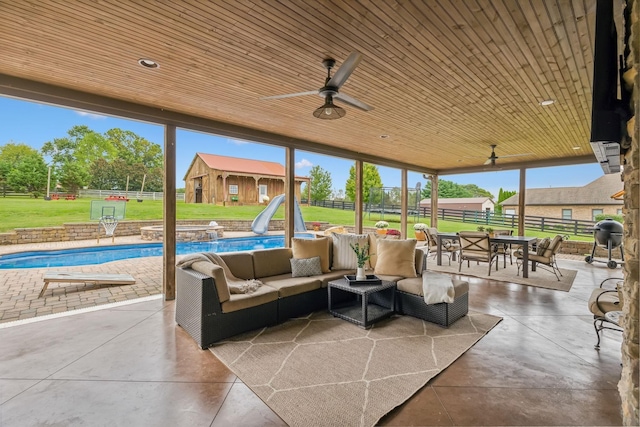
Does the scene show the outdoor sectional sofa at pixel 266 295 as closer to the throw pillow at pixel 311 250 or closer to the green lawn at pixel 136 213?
the throw pillow at pixel 311 250

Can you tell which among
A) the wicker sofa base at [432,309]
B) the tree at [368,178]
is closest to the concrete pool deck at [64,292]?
the wicker sofa base at [432,309]

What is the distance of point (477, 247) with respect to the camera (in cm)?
622

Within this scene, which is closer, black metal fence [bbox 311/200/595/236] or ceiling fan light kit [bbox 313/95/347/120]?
ceiling fan light kit [bbox 313/95/347/120]

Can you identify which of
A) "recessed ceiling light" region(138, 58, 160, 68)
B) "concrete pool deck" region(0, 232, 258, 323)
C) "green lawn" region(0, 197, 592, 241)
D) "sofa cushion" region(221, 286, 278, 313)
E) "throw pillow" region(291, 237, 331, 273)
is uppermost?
"recessed ceiling light" region(138, 58, 160, 68)

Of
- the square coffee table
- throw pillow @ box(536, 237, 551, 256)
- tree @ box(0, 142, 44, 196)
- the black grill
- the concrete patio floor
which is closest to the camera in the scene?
the concrete patio floor

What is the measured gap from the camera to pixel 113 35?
8.22ft

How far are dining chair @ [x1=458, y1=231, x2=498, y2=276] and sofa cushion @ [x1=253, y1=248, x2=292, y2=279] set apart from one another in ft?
13.2

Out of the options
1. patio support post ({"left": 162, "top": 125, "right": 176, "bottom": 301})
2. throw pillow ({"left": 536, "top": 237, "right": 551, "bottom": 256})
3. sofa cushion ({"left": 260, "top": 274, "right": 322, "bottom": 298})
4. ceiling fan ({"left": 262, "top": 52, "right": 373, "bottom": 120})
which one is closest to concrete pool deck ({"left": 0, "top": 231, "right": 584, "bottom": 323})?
patio support post ({"left": 162, "top": 125, "right": 176, "bottom": 301})

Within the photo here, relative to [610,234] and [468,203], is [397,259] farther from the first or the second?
[468,203]

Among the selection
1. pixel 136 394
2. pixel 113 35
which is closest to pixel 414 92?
pixel 113 35

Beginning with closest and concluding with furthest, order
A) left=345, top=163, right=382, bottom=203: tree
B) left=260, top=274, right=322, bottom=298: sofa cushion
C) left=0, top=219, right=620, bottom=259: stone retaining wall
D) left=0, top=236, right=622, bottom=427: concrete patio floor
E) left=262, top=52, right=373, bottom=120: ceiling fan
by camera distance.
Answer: left=0, top=236, right=622, bottom=427: concrete patio floor, left=262, top=52, right=373, bottom=120: ceiling fan, left=260, top=274, right=322, bottom=298: sofa cushion, left=0, top=219, right=620, bottom=259: stone retaining wall, left=345, top=163, right=382, bottom=203: tree

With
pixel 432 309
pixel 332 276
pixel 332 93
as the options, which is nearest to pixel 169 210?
pixel 332 276

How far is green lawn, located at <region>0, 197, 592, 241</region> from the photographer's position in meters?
8.69

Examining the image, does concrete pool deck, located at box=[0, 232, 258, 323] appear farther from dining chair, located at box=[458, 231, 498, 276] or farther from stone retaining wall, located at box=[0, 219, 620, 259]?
dining chair, located at box=[458, 231, 498, 276]
